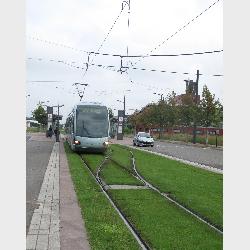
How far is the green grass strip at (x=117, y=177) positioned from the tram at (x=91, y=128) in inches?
357

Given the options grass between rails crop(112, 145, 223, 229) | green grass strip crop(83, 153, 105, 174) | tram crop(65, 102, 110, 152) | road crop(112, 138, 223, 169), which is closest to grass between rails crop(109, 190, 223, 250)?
grass between rails crop(112, 145, 223, 229)

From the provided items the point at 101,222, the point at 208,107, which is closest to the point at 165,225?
the point at 101,222

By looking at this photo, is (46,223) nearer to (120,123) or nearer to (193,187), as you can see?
(193,187)

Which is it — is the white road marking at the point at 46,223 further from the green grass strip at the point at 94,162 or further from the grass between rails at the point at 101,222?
the green grass strip at the point at 94,162

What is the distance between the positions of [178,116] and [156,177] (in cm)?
5358

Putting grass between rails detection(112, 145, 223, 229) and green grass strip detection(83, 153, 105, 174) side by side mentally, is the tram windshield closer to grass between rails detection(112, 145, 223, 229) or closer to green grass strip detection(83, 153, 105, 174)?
green grass strip detection(83, 153, 105, 174)

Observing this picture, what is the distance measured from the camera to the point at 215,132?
180 ft

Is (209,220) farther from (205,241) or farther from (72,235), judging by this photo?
(72,235)

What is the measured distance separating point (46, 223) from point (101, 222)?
97 centimetres

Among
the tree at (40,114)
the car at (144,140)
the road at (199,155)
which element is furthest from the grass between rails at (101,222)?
the tree at (40,114)

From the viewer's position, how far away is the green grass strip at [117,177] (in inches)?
603

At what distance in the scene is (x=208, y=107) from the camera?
170 feet

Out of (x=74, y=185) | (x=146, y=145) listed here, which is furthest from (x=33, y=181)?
(x=146, y=145)

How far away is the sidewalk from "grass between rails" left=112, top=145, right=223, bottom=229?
258cm
